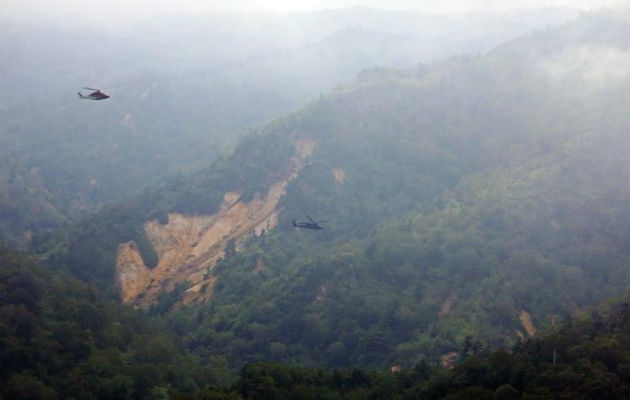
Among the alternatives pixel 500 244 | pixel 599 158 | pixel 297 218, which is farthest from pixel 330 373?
pixel 599 158

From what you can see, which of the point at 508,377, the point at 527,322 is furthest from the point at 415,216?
the point at 508,377

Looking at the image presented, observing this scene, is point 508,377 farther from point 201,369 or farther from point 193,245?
point 193,245

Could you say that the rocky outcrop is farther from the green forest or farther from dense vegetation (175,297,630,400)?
dense vegetation (175,297,630,400)

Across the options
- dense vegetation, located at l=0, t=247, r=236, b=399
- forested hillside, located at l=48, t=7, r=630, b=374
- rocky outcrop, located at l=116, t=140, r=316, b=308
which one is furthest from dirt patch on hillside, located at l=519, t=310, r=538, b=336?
rocky outcrop, located at l=116, t=140, r=316, b=308

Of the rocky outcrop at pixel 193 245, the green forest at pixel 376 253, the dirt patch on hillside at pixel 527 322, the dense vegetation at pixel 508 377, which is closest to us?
the dense vegetation at pixel 508 377

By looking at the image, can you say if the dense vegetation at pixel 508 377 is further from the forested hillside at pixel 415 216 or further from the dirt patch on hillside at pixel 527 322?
the dirt patch on hillside at pixel 527 322

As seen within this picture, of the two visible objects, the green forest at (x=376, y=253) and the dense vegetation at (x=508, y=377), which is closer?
the dense vegetation at (x=508, y=377)

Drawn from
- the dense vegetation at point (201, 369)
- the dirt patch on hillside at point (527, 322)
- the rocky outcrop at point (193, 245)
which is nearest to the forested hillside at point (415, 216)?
the dirt patch on hillside at point (527, 322)

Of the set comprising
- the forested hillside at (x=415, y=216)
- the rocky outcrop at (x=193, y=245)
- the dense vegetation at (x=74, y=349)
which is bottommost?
the rocky outcrop at (x=193, y=245)
